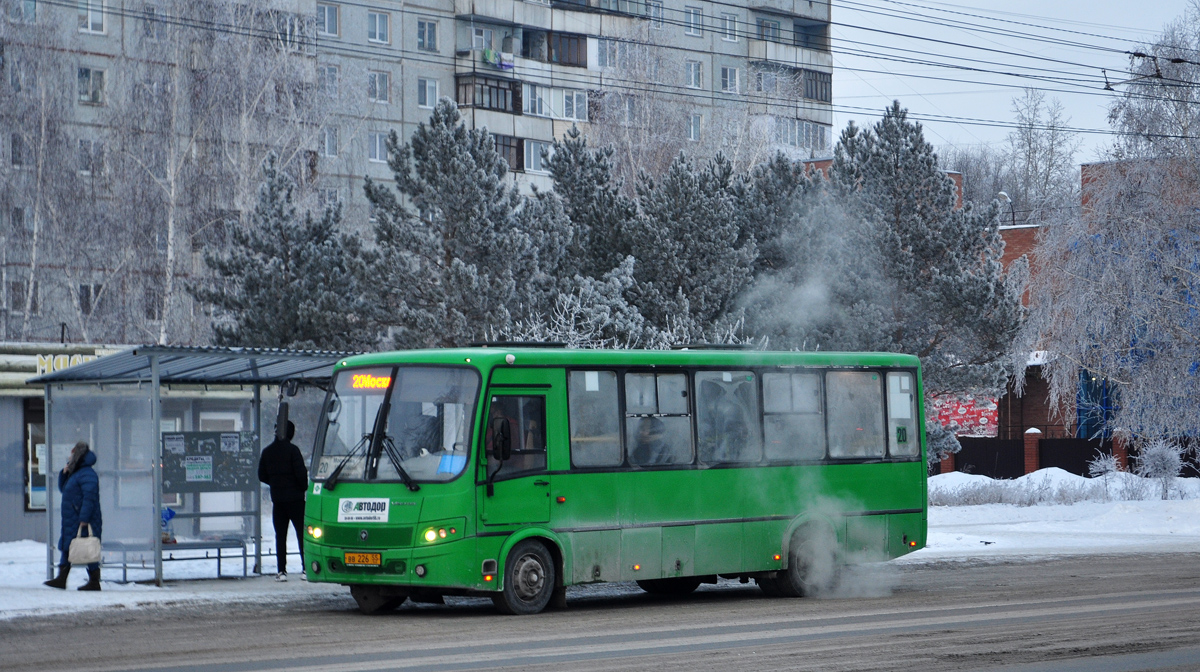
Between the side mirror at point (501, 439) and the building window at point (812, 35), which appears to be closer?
the side mirror at point (501, 439)

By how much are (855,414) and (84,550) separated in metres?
8.92

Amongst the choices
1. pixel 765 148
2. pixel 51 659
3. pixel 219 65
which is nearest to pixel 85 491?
pixel 51 659

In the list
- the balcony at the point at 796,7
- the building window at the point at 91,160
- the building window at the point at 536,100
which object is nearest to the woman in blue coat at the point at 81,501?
the building window at the point at 91,160

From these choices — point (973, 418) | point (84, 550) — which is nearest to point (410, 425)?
point (84, 550)

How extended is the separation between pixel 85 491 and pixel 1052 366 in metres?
25.9

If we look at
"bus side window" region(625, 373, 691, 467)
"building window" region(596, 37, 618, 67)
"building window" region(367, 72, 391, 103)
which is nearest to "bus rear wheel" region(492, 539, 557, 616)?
"bus side window" region(625, 373, 691, 467)

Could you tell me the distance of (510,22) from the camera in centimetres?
7331

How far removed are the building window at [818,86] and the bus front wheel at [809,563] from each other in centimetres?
6578

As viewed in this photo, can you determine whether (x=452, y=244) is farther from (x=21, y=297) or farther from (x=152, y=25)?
(x=152, y=25)

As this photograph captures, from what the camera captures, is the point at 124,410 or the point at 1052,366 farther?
the point at 1052,366

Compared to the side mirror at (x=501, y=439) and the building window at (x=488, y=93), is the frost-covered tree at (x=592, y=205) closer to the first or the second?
the side mirror at (x=501, y=439)

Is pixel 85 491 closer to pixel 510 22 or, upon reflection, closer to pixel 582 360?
pixel 582 360

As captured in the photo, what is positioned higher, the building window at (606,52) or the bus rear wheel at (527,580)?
the building window at (606,52)

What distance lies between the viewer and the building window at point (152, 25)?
48.3m
